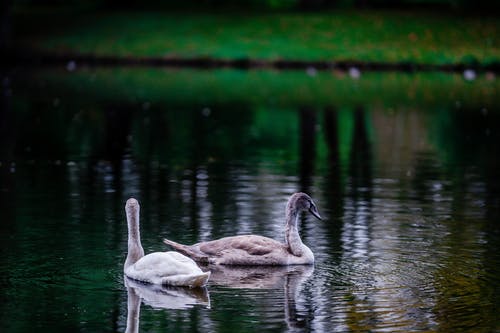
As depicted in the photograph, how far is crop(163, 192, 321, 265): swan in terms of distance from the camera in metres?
14.4

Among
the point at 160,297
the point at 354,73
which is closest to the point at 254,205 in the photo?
the point at 160,297

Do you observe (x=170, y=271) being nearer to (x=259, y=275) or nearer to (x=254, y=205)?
(x=259, y=275)

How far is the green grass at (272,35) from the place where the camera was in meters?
55.8

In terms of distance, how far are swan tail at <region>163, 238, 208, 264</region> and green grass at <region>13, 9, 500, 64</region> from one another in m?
41.1

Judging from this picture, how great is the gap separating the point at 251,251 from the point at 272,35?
44.3 m

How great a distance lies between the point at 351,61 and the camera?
5525 cm

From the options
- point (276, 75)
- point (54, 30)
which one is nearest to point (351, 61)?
point (276, 75)

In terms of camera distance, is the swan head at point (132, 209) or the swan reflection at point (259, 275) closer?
the swan reflection at point (259, 275)

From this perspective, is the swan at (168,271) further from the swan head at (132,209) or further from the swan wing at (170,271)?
the swan head at (132,209)

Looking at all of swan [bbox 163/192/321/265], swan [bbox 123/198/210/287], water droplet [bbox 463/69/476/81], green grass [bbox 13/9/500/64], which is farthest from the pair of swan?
green grass [bbox 13/9/500/64]

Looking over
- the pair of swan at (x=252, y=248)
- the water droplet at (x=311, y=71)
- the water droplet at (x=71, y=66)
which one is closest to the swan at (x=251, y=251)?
the pair of swan at (x=252, y=248)

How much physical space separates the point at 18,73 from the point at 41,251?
119 ft

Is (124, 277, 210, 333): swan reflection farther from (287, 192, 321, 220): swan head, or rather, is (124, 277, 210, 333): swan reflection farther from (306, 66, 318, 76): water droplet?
(306, 66, 318, 76): water droplet

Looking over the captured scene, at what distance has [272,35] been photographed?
191 feet
